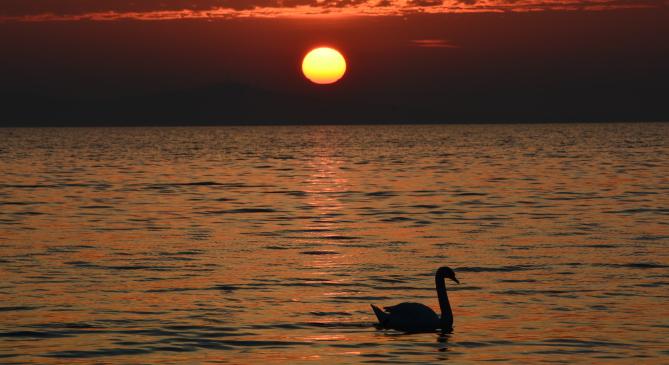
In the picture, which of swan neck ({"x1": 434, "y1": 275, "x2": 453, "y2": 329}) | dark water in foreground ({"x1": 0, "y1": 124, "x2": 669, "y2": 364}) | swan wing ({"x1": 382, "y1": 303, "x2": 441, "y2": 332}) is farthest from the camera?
swan neck ({"x1": 434, "y1": 275, "x2": 453, "y2": 329})

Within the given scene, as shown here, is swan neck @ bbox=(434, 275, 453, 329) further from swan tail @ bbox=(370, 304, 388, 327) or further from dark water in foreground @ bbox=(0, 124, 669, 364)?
swan tail @ bbox=(370, 304, 388, 327)

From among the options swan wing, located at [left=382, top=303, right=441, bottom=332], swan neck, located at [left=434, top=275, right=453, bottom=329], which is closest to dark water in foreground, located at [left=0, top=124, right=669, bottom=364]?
swan wing, located at [left=382, top=303, right=441, bottom=332]

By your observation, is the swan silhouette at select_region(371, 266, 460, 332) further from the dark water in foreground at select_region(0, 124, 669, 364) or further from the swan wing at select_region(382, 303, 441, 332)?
the dark water in foreground at select_region(0, 124, 669, 364)

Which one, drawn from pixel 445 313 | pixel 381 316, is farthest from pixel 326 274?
pixel 445 313

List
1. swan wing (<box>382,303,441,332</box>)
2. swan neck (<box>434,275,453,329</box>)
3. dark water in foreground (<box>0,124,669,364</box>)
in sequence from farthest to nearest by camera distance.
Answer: swan neck (<box>434,275,453,329</box>), swan wing (<box>382,303,441,332</box>), dark water in foreground (<box>0,124,669,364</box>)

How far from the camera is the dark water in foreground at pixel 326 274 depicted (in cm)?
1925

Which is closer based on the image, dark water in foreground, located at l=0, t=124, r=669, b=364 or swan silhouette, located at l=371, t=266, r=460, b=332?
dark water in foreground, located at l=0, t=124, r=669, b=364

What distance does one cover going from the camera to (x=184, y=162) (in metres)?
99.3

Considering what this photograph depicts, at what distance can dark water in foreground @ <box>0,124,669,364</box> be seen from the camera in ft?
63.2

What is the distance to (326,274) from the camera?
27.1 m

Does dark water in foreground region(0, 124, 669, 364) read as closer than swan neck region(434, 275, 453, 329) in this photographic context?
Yes

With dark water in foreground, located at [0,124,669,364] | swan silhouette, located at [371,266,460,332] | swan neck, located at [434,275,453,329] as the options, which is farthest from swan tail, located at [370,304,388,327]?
swan neck, located at [434,275,453,329]

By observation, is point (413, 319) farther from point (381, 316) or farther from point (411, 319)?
point (381, 316)

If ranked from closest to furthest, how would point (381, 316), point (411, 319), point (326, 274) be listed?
point (411, 319)
point (381, 316)
point (326, 274)
